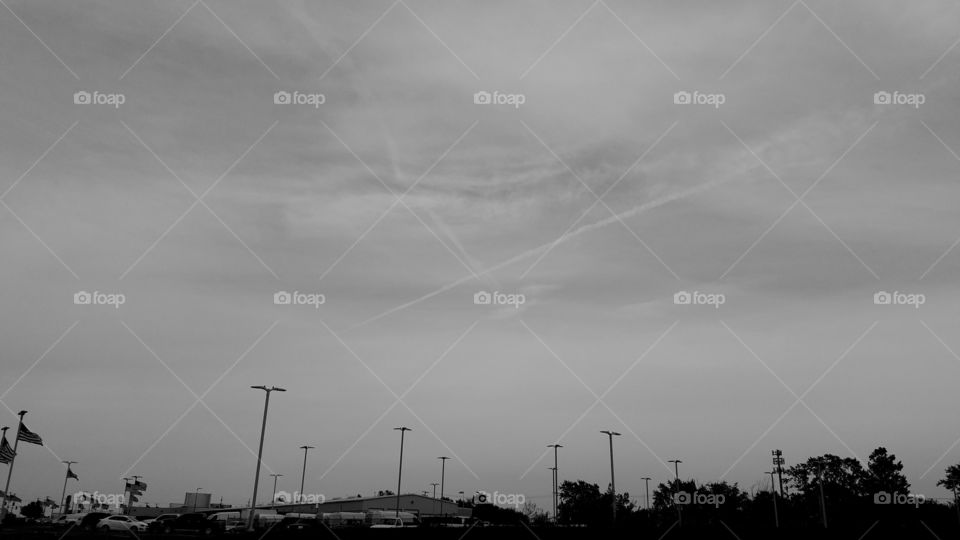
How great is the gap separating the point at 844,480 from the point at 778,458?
74.6m

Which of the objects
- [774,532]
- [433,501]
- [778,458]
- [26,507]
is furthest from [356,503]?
[774,532]

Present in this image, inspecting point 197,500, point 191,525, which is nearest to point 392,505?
point 197,500

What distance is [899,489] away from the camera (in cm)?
11519

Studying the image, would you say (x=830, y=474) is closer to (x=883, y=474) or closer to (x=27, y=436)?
(x=883, y=474)

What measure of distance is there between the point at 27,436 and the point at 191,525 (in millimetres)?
13810

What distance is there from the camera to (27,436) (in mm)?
49188

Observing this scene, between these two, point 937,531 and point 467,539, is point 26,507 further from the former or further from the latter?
point 937,531

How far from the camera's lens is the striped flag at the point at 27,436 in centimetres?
4894

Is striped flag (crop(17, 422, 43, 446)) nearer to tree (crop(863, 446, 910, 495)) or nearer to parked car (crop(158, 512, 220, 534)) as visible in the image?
parked car (crop(158, 512, 220, 534))

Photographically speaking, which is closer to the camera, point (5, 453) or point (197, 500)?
point (5, 453)

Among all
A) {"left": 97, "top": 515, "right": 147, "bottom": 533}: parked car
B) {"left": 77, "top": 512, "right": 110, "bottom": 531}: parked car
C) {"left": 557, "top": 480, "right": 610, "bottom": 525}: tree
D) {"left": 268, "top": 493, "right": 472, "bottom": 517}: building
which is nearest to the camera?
{"left": 97, "top": 515, "right": 147, "bottom": 533}: parked car

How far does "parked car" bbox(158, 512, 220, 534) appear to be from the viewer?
1832 inches

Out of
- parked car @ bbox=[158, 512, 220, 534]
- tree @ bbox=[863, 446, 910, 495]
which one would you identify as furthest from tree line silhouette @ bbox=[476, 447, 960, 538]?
parked car @ bbox=[158, 512, 220, 534]

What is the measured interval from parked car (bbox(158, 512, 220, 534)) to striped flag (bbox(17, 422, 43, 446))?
11429mm
